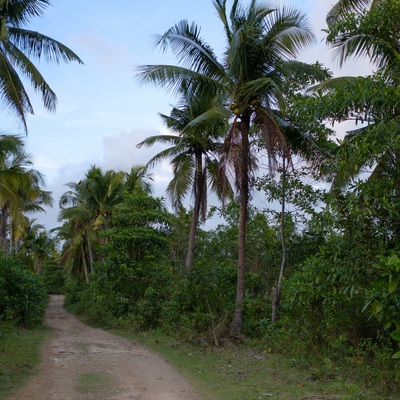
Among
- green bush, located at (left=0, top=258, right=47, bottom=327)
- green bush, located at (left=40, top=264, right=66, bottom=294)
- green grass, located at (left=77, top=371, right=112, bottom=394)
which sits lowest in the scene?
green grass, located at (left=77, top=371, right=112, bottom=394)

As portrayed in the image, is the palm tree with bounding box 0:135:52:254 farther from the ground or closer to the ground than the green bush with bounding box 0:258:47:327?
farther from the ground

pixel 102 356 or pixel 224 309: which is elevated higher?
pixel 224 309

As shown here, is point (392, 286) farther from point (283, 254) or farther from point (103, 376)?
point (283, 254)

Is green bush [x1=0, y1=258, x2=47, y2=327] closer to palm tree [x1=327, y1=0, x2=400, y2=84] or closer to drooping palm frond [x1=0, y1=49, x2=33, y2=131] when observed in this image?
drooping palm frond [x1=0, y1=49, x2=33, y2=131]

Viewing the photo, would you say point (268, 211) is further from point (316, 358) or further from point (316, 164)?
point (316, 358)

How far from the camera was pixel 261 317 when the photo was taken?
1458cm

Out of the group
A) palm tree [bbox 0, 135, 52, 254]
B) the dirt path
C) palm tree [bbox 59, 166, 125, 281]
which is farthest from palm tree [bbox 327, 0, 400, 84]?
palm tree [bbox 59, 166, 125, 281]

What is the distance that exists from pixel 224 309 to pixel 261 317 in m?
1.11

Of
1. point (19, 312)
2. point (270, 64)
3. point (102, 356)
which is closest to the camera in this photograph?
point (102, 356)

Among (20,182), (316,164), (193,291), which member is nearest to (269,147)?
(316,164)

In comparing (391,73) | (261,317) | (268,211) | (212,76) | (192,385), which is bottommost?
(192,385)

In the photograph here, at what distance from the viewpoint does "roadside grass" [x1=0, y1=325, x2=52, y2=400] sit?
7973mm

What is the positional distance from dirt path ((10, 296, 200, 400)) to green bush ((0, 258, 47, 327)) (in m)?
4.74

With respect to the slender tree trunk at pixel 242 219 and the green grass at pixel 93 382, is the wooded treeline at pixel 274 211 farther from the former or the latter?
the green grass at pixel 93 382
